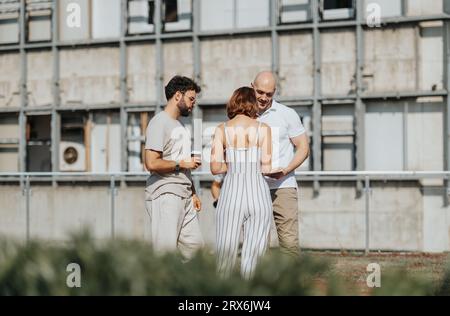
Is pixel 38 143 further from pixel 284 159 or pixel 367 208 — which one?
pixel 284 159

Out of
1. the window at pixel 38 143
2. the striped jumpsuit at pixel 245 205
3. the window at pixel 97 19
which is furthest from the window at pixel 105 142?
the striped jumpsuit at pixel 245 205

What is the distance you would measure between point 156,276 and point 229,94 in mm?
16027

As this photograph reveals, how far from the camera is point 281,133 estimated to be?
31.8 feet

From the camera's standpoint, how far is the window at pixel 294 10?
19.3m

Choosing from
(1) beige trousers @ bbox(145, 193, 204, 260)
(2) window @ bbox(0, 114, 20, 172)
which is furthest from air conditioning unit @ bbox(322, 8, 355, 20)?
(1) beige trousers @ bbox(145, 193, 204, 260)

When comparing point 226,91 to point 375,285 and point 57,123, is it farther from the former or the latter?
point 375,285

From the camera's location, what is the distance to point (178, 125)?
343 inches

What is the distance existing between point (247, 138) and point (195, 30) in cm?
1200

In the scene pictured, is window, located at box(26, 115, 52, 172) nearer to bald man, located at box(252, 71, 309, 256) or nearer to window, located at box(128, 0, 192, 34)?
window, located at box(128, 0, 192, 34)

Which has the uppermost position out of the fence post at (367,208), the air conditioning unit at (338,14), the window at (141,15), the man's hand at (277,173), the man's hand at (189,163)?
the window at (141,15)

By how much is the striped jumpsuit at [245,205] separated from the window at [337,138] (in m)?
10.9

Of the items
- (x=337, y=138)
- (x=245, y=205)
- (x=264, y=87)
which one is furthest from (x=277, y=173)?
(x=337, y=138)

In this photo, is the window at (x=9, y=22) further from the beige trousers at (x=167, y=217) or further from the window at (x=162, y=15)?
the beige trousers at (x=167, y=217)

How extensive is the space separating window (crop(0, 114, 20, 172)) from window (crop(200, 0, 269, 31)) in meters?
4.93
